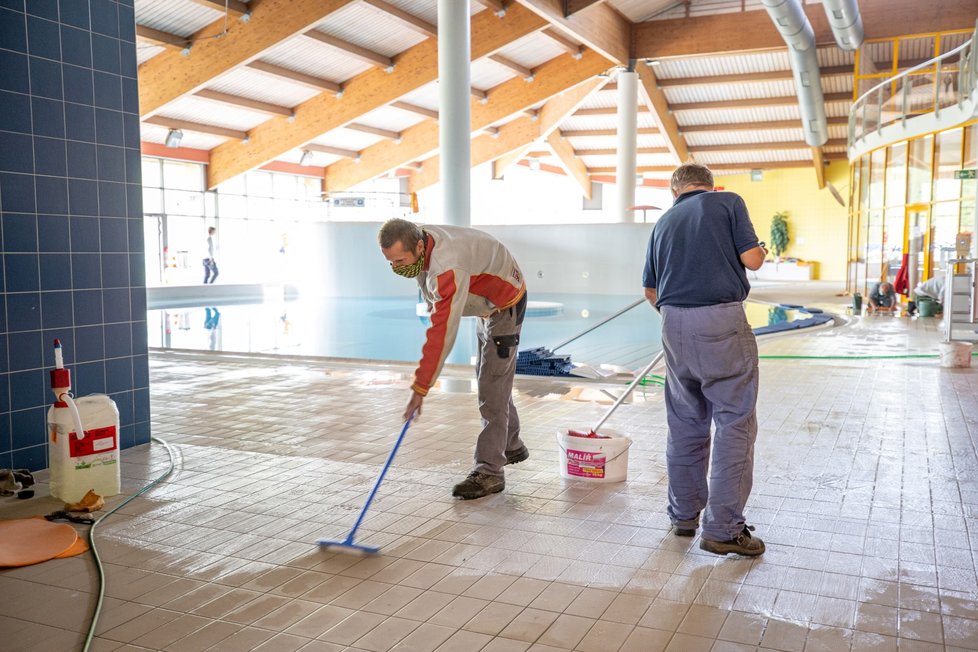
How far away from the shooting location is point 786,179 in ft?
99.3

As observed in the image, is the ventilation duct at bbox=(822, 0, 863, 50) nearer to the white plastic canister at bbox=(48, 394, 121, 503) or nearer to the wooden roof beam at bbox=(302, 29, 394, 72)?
the wooden roof beam at bbox=(302, 29, 394, 72)

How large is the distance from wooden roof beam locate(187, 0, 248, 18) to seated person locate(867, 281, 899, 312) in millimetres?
11739

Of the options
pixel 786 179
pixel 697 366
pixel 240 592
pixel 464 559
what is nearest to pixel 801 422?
pixel 697 366

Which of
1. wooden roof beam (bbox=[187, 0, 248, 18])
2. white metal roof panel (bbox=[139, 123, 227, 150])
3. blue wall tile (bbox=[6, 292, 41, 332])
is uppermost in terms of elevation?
wooden roof beam (bbox=[187, 0, 248, 18])

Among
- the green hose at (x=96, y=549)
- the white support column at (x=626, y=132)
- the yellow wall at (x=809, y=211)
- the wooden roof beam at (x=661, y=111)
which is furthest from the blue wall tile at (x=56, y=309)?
the yellow wall at (x=809, y=211)

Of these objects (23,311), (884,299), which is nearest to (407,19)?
(884,299)

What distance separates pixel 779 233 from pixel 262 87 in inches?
755

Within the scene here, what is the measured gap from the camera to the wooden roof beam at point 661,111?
2105 cm

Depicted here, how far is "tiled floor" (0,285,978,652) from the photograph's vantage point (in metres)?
2.44

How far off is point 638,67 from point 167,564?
63.1ft

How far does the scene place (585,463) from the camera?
3963 mm

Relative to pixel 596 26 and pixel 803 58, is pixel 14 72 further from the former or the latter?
pixel 803 58

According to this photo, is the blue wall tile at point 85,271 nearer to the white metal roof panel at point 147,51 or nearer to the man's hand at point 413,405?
the man's hand at point 413,405

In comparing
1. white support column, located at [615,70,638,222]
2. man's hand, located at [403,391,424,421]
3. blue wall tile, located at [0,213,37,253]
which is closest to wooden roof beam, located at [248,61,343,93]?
white support column, located at [615,70,638,222]
